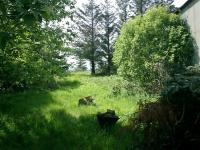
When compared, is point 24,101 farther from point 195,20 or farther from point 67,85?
point 67,85

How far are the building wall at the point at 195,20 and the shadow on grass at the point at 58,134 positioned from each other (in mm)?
7422

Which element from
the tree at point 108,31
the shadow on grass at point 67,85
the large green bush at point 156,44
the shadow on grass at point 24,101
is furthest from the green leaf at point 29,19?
the tree at point 108,31

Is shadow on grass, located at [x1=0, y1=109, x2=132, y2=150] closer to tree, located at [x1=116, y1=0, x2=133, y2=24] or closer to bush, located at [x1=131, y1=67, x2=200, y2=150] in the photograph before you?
bush, located at [x1=131, y1=67, x2=200, y2=150]

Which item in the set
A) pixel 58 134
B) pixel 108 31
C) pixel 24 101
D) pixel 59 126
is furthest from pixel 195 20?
pixel 108 31

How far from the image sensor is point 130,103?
14.8 metres

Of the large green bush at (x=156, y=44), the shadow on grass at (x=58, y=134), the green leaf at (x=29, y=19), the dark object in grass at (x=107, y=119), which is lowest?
the shadow on grass at (x=58, y=134)

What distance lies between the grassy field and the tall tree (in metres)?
39.1

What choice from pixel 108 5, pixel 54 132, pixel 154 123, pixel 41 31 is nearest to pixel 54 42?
pixel 41 31

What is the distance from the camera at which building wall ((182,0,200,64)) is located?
1702cm

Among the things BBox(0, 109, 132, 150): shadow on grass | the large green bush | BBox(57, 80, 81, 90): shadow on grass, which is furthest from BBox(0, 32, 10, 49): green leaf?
BBox(57, 80, 81, 90): shadow on grass

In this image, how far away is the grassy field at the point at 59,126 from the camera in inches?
359

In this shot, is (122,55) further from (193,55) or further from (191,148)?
(191,148)

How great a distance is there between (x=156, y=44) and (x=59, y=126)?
30.5ft

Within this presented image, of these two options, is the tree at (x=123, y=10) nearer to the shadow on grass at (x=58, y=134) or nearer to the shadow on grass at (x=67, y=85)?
the shadow on grass at (x=67, y=85)
